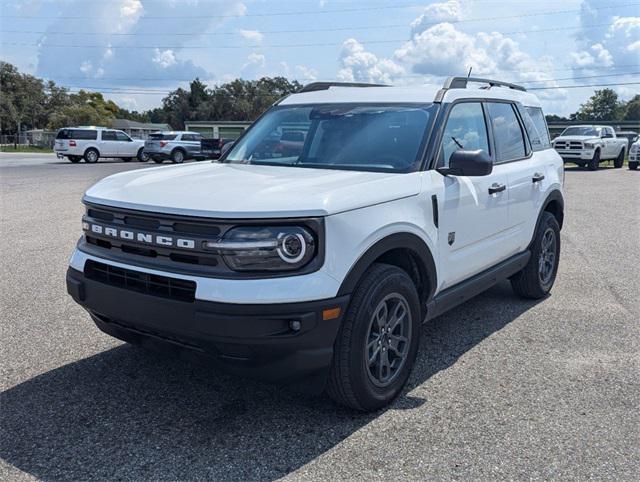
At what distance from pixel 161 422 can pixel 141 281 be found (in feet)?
2.67

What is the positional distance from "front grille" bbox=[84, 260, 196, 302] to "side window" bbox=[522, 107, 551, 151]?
3.89 meters

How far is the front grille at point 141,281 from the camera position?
10.3 ft

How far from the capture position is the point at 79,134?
1217 inches

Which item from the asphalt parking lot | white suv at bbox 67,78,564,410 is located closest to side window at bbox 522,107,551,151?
white suv at bbox 67,78,564,410

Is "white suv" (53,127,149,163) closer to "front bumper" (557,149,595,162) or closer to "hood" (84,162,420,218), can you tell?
"front bumper" (557,149,595,162)

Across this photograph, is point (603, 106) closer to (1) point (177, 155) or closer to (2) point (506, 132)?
(1) point (177, 155)

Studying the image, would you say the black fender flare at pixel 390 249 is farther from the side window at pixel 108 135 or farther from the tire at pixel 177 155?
the side window at pixel 108 135

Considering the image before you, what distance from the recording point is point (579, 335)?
4992mm

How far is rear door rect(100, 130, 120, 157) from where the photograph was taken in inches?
1235

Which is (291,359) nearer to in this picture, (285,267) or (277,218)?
(285,267)

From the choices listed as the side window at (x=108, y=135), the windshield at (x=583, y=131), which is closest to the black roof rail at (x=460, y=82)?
the windshield at (x=583, y=131)

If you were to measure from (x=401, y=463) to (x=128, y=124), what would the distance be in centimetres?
10674

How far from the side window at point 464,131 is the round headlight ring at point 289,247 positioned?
4.93 feet

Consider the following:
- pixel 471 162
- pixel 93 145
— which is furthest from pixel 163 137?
pixel 471 162
